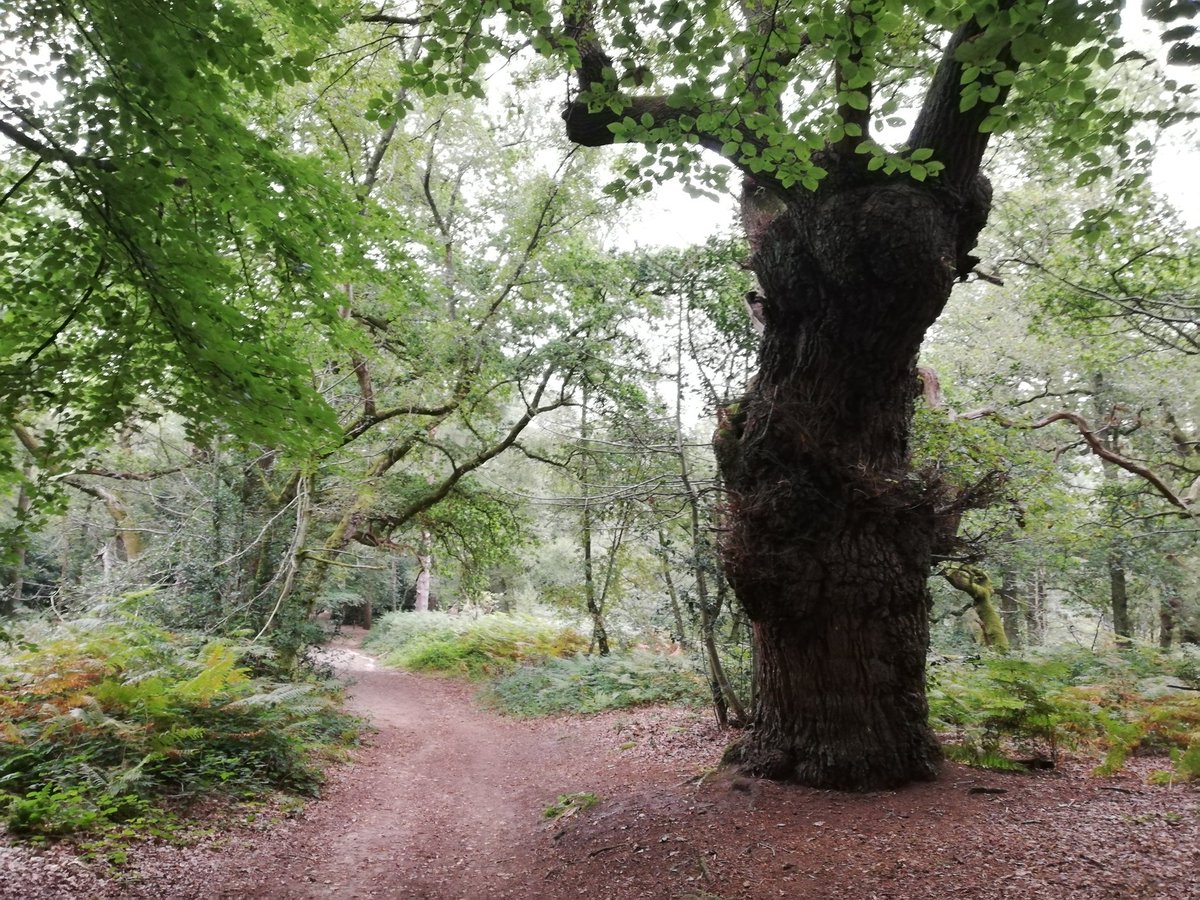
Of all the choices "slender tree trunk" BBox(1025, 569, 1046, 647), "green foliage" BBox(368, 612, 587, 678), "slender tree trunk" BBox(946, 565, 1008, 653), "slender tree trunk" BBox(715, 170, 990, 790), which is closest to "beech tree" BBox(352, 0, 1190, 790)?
"slender tree trunk" BBox(715, 170, 990, 790)

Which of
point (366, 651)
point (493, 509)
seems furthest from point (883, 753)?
point (366, 651)

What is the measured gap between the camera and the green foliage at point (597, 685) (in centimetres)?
1169

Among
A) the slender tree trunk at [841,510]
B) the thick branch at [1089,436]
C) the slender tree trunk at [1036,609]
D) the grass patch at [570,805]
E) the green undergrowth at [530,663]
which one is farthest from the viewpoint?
the slender tree trunk at [1036,609]

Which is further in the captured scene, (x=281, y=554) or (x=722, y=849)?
(x=281, y=554)

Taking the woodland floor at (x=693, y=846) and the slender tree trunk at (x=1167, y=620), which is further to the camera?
the slender tree trunk at (x=1167, y=620)

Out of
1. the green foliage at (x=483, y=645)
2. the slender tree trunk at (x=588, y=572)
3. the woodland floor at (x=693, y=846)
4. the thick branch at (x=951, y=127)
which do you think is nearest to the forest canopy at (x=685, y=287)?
the thick branch at (x=951, y=127)

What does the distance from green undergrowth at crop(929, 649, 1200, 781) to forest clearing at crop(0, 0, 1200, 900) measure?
0.05 m

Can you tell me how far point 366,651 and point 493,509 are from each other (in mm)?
11287

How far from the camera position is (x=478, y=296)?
39.6 feet

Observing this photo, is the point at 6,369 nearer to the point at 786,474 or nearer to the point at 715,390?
the point at 786,474

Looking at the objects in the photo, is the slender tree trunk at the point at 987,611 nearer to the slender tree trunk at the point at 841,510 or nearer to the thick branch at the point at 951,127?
the slender tree trunk at the point at 841,510

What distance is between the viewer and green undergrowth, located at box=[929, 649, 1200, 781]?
5.51 m

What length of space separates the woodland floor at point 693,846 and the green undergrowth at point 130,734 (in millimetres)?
437

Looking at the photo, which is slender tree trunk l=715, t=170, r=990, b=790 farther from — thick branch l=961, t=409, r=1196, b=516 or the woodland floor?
thick branch l=961, t=409, r=1196, b=516
